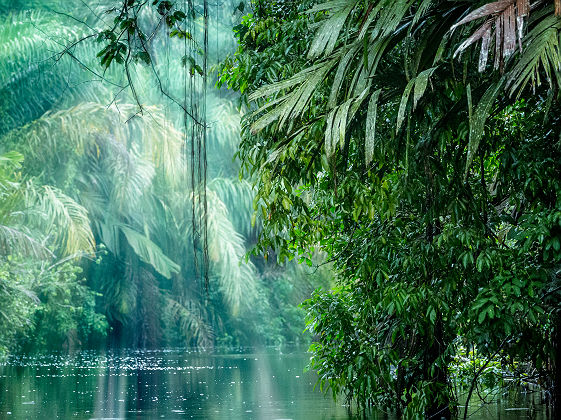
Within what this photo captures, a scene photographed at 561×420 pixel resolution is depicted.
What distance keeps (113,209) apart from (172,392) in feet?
51.7

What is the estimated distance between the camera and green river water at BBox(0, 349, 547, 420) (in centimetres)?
1098

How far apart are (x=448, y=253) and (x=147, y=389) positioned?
29.0 ft

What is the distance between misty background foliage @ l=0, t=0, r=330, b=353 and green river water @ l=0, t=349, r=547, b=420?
122 inches

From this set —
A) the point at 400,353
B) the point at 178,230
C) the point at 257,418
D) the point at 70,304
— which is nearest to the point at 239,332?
the point at 178,230

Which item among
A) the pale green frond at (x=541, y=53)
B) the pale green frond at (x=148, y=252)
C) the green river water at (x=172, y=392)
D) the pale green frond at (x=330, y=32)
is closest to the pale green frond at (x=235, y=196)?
the pale green frond at (x=148, y=252)

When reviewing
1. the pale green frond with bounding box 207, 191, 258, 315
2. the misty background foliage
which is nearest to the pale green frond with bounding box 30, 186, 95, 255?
the misty background foliage

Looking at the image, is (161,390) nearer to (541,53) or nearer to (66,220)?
(66,220)

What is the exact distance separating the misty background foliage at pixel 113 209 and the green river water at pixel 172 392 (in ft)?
10.2

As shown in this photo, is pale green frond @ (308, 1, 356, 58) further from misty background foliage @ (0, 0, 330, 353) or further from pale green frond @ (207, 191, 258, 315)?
pale green frond @ (207, 191, 258, 315)

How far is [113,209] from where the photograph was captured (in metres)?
29.2

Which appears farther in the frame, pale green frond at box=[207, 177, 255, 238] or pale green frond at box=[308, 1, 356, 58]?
pale green frond at box=[207, 177, 255, 238]

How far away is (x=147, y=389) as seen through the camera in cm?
1465

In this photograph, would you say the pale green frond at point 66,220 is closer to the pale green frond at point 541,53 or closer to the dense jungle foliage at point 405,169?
the dense jungle foliage at point 405,169

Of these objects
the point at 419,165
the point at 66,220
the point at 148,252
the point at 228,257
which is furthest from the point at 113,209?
the point at 419,165
